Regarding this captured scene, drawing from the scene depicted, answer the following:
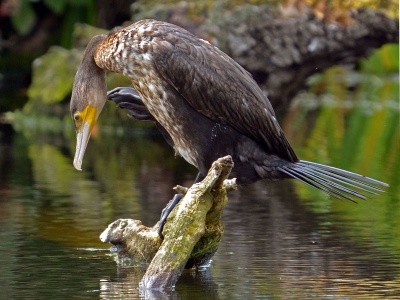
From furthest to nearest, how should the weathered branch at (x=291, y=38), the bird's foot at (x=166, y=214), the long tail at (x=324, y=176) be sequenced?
the weathered branch at (x=291, y=38) → the long tail at (x=324, y=176) → the bird's foot at (x=166, y=214)

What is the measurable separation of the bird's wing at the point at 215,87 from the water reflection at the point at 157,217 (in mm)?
767

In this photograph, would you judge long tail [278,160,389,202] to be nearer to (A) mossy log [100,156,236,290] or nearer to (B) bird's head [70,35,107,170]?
(A) mossy log [100,156,236,290]

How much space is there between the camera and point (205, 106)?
580cm

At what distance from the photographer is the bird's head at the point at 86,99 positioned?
6.12 meters

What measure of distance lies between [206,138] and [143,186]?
3092 mm

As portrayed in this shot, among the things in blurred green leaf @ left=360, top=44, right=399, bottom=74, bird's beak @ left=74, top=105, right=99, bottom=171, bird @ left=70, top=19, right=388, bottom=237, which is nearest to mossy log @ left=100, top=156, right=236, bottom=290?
bird @ left=70, top=19, right=388, bottom=237

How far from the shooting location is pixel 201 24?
42.5ft

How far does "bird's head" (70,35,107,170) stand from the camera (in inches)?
241

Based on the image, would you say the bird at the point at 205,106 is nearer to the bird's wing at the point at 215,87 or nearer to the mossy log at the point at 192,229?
the bird's wing at the point at 215,87

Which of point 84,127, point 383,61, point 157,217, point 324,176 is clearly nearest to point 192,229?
point 324,176

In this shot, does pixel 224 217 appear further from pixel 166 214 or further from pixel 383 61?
pixel 383 61

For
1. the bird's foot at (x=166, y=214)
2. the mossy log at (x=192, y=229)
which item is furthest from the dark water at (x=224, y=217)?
the bird's foot at (x=166, y=214)

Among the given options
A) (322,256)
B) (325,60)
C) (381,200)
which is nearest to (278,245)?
(322,256)

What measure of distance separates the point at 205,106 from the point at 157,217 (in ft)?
5.36
